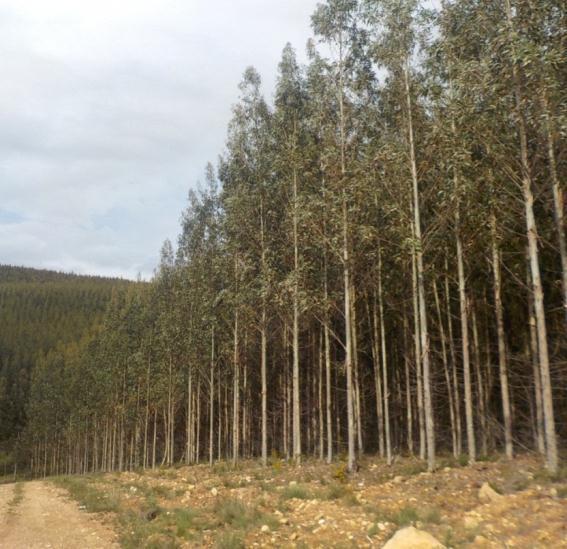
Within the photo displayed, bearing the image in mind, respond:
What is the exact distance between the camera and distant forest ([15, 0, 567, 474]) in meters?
13.8

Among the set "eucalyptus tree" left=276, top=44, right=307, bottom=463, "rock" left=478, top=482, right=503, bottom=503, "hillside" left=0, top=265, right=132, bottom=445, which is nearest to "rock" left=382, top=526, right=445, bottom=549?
"rock" left=478, top=482, right=503, bottom=503

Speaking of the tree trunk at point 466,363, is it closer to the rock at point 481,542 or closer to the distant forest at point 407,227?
the distant forest at point 407,227

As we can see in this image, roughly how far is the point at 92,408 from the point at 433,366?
45.9 m

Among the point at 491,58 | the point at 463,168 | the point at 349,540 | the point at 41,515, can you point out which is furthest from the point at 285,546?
the point at 491,58

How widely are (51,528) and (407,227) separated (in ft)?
47.6

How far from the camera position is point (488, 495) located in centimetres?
1060

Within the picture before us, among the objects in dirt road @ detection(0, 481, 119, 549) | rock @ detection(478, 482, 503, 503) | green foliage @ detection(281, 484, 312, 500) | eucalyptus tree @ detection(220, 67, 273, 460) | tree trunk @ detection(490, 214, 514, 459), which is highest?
eucalyptus tree @ detection(220, 67, 273, 460)

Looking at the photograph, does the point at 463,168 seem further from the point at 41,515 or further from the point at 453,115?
the point at 41,515

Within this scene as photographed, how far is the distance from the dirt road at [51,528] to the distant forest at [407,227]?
8.07 meters

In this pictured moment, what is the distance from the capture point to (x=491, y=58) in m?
13.9

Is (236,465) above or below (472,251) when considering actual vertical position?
below

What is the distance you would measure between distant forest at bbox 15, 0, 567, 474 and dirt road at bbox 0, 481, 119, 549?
8075 mm

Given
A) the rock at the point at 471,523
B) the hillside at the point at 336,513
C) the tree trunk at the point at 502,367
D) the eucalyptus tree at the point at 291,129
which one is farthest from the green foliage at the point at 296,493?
the eucalyptus tree at the point at 291,129

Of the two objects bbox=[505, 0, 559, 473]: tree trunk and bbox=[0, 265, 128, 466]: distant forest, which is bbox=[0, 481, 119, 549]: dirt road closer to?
bbox=[505, 0, 559, 473]: tree trunk
